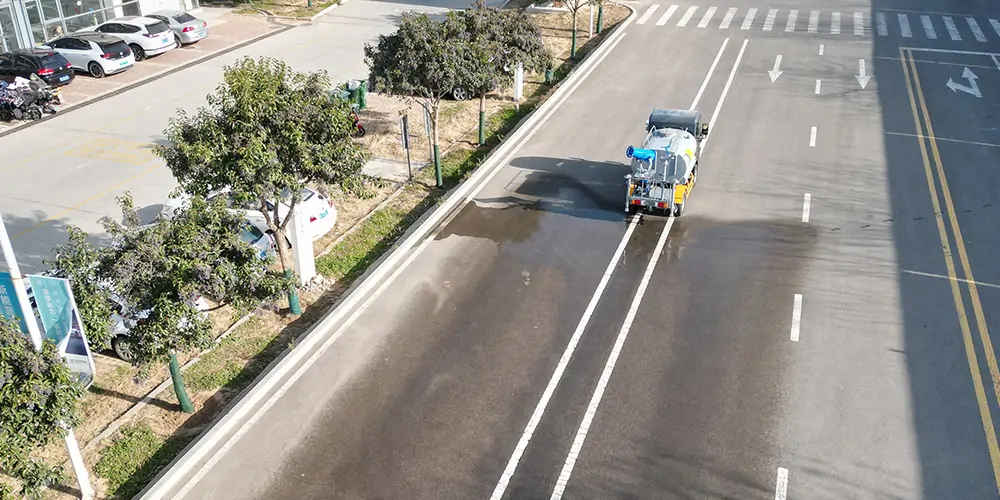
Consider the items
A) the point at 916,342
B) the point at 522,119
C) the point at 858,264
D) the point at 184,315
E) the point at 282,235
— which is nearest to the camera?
the point at 184,315

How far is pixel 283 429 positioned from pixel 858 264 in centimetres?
1269

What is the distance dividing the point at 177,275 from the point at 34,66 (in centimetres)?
2262

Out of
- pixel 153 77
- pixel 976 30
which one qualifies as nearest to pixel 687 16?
pixel 976 30

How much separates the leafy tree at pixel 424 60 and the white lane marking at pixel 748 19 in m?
21.4

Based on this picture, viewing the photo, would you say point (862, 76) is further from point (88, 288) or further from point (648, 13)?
point (88, 288)

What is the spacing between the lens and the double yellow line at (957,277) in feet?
42.0

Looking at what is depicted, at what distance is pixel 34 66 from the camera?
93.8 feet

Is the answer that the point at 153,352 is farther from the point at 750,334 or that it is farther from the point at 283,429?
the point at 750,334

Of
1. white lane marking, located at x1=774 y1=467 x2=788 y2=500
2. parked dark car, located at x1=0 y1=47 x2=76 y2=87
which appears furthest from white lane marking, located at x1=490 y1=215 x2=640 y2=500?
parked dark car, located at x1=0 y1=47 x2=76 y2=87

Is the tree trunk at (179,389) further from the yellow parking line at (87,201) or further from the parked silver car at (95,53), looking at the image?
the parked silver car at (95,53)

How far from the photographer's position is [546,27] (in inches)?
1480

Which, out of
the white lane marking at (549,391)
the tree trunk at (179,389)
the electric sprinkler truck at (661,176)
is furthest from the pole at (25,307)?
the electric sprinkler truck at (661,176)

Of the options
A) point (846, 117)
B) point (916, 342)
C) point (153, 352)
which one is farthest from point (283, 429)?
point (846, 117)

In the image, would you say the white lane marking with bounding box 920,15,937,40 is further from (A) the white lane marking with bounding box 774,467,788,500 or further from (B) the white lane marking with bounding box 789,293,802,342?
(A) the white lane marking with bounding box 774,467,788,500
